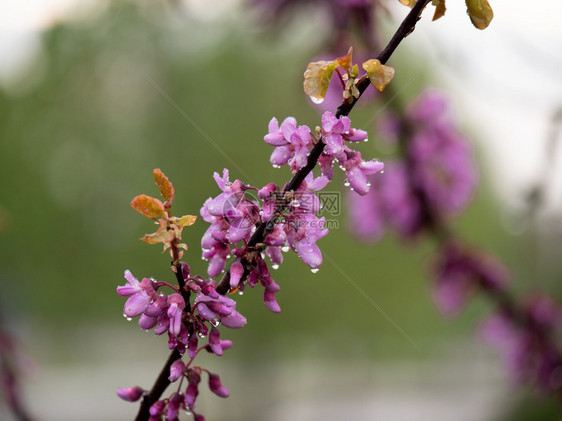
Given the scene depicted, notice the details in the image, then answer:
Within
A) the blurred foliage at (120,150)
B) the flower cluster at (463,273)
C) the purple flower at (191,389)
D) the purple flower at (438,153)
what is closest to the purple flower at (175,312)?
the purple flower at (191,389)

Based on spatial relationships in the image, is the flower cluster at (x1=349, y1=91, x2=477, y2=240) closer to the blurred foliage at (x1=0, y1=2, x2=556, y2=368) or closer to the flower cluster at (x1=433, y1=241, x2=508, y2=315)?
the flower cluster at (x1=433, y1=241, x2=508, y2=315)

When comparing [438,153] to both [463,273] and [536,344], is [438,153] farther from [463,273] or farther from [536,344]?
[536,344]

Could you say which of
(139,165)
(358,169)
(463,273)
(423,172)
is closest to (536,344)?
(463,273)

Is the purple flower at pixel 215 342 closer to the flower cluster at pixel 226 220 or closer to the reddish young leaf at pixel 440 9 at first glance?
the flower cluster at pixel 226 220

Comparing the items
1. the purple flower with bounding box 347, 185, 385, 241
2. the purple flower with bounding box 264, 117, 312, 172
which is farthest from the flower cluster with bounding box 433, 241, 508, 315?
the purple flower with bounding box 264, 117, 312, 172

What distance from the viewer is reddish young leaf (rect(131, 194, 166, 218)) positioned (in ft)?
2.86

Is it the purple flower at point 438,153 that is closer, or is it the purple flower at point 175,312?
the purple flower at point 175,312

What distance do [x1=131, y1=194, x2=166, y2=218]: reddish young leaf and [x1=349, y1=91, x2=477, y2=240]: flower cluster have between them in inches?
74.7

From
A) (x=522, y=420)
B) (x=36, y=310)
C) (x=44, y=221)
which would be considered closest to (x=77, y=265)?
(x=44, y=221)

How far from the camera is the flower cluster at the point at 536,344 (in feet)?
8.50

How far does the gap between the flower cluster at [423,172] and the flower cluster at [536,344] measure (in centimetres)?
66

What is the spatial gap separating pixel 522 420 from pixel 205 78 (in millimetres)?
11725

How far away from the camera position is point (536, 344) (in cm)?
269

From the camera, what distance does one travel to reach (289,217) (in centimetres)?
97
